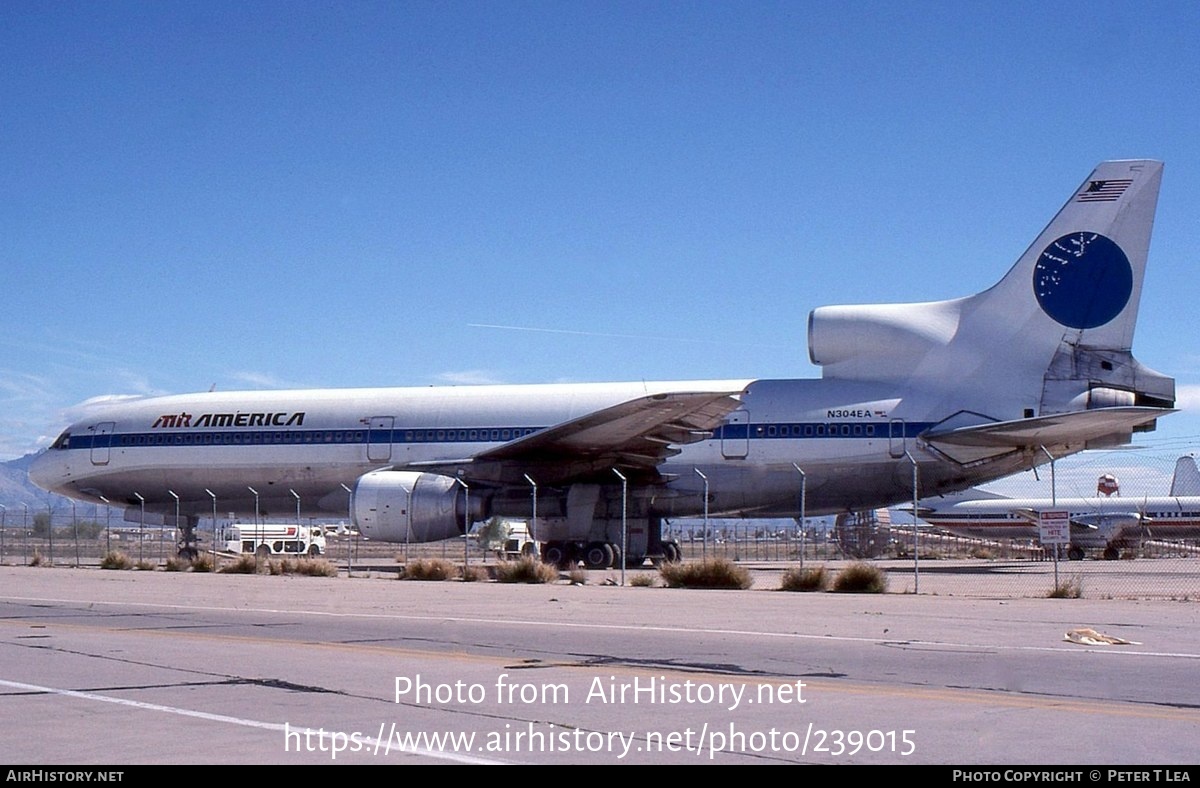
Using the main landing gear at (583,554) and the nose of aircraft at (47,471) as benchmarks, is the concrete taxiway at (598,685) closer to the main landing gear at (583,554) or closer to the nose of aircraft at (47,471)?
the main landing gear at (583,554)

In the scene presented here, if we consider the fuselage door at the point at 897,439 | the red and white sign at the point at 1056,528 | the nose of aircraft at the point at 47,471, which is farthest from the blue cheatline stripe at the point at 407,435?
the red and white sign at the point at 1056,528

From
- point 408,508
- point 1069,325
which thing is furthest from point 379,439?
point 1069,325

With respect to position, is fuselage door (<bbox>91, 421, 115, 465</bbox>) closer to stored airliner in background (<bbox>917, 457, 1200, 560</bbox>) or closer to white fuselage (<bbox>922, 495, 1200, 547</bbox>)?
stored airliner in background (<bbox>917, 457, 1200, 560</bbox>)

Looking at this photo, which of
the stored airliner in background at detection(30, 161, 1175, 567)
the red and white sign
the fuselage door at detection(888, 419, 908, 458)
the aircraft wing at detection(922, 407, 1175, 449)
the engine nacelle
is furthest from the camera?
the fuselage door at detection(888, 419, 908, 458)

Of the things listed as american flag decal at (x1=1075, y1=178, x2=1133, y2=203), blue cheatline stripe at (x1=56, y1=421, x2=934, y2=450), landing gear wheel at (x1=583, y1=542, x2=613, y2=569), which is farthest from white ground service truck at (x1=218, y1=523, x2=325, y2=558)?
american flag decal at (x1=1075, y1=178, x2=1133, y2=203)

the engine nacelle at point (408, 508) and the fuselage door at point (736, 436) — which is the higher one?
the fuselage door at point (736, 436)

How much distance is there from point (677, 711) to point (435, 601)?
9.89 m

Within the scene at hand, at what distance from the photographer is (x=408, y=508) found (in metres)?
24.5

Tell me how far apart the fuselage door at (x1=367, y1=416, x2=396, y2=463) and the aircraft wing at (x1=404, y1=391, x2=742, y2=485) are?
48.4 inches

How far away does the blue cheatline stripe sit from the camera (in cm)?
2570

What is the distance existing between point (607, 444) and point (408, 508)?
4.03 metres

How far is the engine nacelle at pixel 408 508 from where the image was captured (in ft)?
80.3

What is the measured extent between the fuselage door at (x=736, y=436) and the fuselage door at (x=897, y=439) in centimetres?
287
